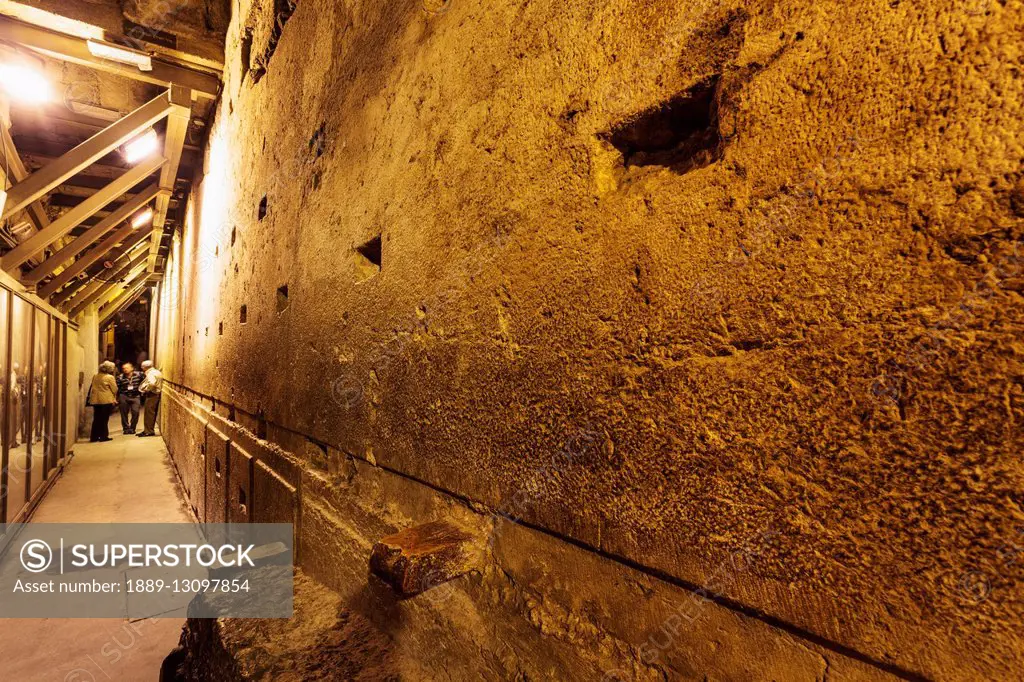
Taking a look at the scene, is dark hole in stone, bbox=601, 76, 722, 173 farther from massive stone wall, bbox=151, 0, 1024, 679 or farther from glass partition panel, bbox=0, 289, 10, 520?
glass partition panel, bbox=0, 289, 10, 520

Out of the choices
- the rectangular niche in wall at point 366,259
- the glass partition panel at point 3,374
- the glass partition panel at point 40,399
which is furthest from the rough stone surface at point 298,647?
the glass partition panel at point 40,399

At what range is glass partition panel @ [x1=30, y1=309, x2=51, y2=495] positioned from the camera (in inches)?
251

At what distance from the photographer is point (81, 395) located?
44.2 ft

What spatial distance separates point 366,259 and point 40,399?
7760 mm

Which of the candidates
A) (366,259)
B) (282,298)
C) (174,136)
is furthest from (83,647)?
(174,136)

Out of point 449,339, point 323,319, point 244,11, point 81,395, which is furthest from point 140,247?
point 449,339

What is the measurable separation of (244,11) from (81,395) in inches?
551

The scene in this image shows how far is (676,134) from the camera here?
1058 mm

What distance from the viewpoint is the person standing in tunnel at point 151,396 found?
42.8 feet

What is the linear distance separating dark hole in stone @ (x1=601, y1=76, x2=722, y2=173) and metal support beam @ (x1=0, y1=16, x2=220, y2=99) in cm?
626

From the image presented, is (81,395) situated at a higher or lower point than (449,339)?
lower

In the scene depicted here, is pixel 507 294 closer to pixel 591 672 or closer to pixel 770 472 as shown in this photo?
pixel 770 472

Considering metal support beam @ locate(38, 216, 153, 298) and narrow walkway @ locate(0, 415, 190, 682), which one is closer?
narrow walkway @ locate(0, 415, 190, 682)

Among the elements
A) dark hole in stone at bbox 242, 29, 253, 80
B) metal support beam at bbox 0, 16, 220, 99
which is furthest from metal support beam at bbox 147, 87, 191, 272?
dark hole in stone at bbox 242, 29, 253, 80
